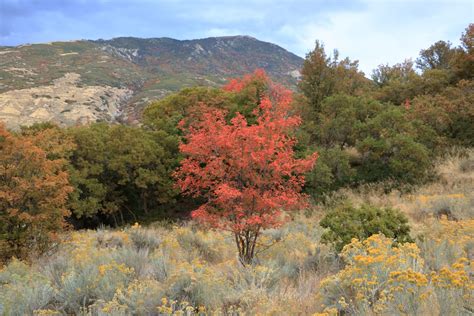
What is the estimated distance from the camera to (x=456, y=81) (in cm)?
2350

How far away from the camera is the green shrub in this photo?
754 centimetres

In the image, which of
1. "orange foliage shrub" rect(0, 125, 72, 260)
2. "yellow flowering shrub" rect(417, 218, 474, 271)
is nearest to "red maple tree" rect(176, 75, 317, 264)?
"yellow flowering shrub" rect(417, 218, 474, 271)

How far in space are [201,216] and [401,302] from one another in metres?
5.44

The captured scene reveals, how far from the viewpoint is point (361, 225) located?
312 inches

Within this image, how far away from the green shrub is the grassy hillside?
0.32m

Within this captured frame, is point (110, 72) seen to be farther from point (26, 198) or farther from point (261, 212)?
point (261, 212)

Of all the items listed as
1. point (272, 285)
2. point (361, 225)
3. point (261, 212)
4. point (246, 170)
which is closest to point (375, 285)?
point (272, 285)

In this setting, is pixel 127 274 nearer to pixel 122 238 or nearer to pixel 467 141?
pixel 122 238

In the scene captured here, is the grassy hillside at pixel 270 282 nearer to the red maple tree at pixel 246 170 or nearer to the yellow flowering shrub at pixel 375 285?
the yellow flowering shrub at pixel 375 285

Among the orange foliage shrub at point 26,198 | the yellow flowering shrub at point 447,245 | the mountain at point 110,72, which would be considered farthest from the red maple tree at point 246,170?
the mountain at point 110,72

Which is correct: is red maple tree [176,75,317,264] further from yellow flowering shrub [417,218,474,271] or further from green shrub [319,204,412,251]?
yellow flowering shrub [417,218,474,271]

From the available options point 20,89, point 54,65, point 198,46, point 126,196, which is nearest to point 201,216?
point 126,196

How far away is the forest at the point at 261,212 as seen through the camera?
15.6 ft

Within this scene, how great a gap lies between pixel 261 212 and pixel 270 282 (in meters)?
2.41
